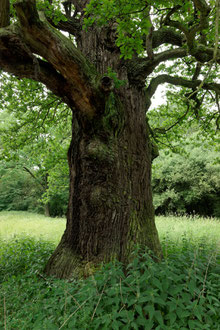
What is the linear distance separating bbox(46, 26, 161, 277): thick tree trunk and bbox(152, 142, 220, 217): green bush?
13.4 meters

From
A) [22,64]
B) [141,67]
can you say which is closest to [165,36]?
[141,67]

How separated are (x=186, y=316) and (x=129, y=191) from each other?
6.32 feet

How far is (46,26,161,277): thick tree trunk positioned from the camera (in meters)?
3.50

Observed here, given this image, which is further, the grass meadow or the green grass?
the green grass

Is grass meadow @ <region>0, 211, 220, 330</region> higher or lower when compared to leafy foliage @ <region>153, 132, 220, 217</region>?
lower

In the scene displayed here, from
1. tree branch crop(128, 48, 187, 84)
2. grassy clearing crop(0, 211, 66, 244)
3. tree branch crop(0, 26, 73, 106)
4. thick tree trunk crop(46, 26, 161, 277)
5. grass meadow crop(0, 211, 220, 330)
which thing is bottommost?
grass meadow crop(0, 211, 220, 330)

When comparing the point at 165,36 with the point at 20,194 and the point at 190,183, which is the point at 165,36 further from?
the point at 20,194

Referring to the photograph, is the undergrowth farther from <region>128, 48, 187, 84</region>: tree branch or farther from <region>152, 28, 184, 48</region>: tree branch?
<region>152, 28, 184, 48</region>: tree branch

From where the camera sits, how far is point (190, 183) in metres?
18.5

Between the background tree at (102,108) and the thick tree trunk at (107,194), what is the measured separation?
16 mm

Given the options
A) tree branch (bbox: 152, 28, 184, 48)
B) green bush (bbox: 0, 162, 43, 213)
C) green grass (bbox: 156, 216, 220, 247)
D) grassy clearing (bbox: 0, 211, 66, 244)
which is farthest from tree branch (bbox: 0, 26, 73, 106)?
green bush (bbox: 0, 162, 43, 213)

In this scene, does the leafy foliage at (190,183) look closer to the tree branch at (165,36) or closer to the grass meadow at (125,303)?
the tree branch at (165,36)

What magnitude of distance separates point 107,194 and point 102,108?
1.41 metres

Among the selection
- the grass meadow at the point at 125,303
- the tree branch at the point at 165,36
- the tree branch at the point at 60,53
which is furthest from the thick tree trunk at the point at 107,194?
the tree branch at the point at 165,36
